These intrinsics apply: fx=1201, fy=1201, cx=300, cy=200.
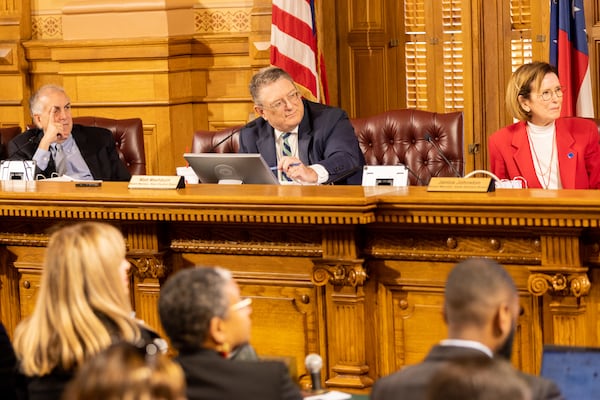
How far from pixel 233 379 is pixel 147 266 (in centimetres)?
205

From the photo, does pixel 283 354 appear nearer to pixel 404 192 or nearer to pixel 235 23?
pixel 404 192

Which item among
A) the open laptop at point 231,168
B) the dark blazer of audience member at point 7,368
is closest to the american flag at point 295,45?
the open laptop at point 231,168

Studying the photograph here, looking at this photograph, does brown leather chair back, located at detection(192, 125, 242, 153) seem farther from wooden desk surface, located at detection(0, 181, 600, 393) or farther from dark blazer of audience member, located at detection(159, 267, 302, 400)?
dark blazer of audience member, located at detection(159, 267, 302, 400)

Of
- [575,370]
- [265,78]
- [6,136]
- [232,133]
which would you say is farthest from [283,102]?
[575,370]

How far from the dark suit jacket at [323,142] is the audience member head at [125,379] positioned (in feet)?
10.9

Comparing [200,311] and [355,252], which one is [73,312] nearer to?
[200,311]

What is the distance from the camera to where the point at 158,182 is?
14.9 ft

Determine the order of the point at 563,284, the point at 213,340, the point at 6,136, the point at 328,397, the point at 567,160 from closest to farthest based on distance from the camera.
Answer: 1. the point at 213,340
2. the point at 328,397
3. the point at 563,284
4. the point at 567,160
5. the point at 6,136

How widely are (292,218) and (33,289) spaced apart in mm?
1188

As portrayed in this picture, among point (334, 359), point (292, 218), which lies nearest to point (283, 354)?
point (334, 359)

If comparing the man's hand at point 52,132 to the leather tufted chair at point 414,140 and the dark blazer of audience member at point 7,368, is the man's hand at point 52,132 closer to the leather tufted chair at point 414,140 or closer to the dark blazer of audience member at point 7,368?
the leather tufted chair at point 414,140

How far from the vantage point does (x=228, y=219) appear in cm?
425

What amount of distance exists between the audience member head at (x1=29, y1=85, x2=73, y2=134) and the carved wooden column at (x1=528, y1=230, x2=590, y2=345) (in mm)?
3007

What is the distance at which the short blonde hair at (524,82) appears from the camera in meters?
5.20
